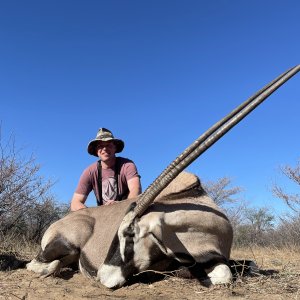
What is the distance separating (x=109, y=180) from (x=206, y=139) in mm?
2442

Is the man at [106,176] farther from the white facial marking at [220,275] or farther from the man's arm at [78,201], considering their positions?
the white facial marking at [220,275]

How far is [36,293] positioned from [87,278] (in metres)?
0.97

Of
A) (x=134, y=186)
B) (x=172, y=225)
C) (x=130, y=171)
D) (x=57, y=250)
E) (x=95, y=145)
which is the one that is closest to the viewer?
(x=172, y=225)

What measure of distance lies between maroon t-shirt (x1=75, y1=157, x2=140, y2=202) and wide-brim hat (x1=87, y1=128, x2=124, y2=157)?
0.27m

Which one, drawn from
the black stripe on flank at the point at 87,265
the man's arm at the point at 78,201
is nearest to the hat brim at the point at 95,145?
the man's arm at the point at 78,201

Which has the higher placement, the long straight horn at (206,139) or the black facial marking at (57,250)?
the long straight horn at (206,139)

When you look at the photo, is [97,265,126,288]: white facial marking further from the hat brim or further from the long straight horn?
the hat brim

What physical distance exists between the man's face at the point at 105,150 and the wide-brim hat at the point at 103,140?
58mm

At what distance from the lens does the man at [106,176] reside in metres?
5.69

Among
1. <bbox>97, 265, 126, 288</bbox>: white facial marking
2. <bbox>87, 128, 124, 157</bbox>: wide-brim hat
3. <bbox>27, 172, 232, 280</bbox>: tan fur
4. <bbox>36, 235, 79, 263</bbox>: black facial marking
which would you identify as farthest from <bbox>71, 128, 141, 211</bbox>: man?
<bbox>97, 265, 126, 288</bbox>: white facial marking

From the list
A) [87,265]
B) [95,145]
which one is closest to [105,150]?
[95,145]

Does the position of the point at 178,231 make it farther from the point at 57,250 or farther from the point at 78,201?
the point at 78,201

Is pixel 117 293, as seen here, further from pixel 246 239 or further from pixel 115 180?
pixel 246 239

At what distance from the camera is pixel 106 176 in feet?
18.8
